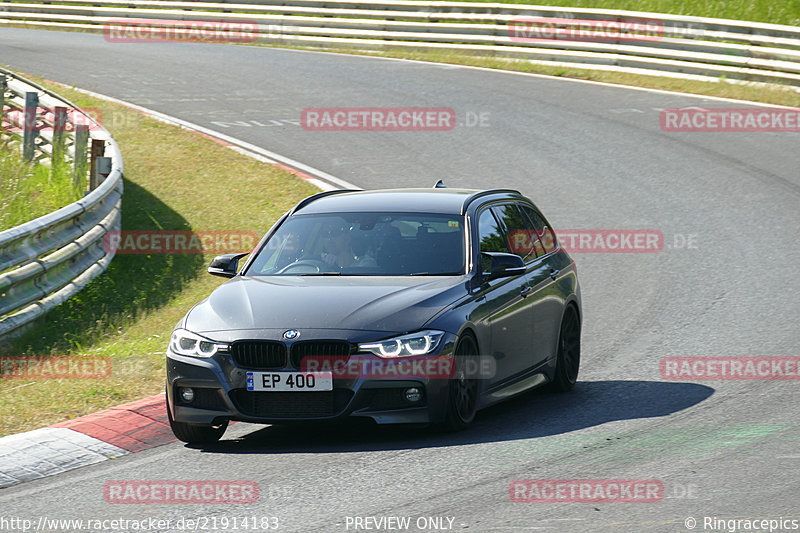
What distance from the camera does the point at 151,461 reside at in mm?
7582

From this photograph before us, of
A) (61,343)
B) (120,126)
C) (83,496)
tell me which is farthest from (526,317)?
(120,126)

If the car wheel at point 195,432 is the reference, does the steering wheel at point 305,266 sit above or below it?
above

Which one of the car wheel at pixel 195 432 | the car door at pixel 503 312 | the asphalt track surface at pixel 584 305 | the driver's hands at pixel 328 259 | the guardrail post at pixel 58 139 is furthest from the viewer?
the guardrail post at pixel 58 139

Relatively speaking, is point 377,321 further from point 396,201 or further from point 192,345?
point 396,201

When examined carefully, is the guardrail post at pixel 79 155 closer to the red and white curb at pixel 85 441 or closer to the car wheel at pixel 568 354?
the red and white curb at pixel 85 441

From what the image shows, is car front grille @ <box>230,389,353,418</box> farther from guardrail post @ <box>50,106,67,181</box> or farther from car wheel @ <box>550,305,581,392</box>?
guardrail post @ <box>50,106,67,181</box>

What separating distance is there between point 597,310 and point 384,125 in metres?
10.3

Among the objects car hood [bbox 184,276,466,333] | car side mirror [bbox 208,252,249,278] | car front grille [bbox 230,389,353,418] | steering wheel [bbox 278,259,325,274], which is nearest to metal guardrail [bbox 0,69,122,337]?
car side mirror [bbox 208,252,249,278]

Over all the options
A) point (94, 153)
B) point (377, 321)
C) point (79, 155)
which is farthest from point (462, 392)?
point (94, 153)

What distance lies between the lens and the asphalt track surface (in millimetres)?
6496

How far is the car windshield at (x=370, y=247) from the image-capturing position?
8695mm

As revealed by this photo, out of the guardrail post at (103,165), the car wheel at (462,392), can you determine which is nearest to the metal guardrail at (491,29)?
the guardrail post at (103,165)

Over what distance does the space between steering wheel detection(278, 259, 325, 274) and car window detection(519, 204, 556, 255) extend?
6.69 feet

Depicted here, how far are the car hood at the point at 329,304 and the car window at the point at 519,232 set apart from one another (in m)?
1.21
